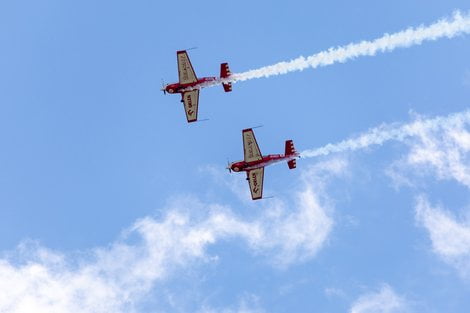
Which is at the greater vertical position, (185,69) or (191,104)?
(185,69)

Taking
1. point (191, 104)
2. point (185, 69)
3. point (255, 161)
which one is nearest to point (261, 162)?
point (255, 161)

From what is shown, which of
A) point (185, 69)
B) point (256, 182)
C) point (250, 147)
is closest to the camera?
point (185, 69)

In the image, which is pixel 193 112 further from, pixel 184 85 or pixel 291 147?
pixel 291 147

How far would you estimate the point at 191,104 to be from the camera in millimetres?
156875

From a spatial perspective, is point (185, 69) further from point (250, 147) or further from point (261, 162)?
point (261, 162)

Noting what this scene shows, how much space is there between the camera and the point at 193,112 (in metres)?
157

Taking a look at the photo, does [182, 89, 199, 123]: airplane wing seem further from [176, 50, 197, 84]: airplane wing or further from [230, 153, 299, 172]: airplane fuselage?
[230, 153, 299, 172]: airplane fuselage

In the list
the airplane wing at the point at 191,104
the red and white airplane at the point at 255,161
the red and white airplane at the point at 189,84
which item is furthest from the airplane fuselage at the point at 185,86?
the red and white airplane at the point at 255,161

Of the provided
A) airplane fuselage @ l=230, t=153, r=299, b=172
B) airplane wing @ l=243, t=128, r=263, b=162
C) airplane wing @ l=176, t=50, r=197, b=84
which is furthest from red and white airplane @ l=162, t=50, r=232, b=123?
airplane fuselage @ l=230, t=153, r=299, b=172

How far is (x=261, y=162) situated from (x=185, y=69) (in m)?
15.1

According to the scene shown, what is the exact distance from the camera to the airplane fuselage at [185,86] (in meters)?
153

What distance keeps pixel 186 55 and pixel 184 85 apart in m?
4.46

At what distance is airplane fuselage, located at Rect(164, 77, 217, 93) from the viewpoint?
502 feet

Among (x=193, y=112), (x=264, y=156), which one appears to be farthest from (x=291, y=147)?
(x=193, y=112)
